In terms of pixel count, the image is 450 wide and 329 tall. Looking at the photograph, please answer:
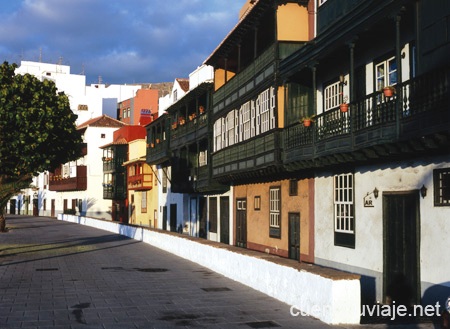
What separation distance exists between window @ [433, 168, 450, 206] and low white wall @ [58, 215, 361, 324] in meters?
3.63

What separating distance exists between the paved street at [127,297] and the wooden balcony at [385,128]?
464 cm

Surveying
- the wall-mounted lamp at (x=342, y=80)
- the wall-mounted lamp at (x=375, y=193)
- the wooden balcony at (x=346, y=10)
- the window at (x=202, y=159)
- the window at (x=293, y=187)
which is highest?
the wooden balcony at (x=346, y=10)

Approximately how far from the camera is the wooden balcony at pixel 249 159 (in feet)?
71.9

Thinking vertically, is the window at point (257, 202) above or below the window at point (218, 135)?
below

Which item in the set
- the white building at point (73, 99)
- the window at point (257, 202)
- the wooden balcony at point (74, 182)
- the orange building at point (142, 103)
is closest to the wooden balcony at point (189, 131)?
the window at point (257, 202)

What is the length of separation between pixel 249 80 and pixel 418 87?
1273 cm

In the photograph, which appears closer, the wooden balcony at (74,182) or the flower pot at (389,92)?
the flower pot at (389,92)

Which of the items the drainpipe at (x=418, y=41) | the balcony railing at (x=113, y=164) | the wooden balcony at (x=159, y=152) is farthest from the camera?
the balcony railing at (x=113, y=164)

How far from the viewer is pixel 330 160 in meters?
17.8

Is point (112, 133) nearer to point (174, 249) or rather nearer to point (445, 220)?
point (174, 249)

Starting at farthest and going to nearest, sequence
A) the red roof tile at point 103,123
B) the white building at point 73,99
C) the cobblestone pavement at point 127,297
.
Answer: the white building at point 73,99, the red roof tile at point 103,123, the cobblestone pavement at point 127,297

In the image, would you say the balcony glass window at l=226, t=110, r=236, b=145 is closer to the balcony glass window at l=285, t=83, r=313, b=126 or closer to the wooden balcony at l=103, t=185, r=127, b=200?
the balcony glass window at l=285, t=83, r=313, b=126

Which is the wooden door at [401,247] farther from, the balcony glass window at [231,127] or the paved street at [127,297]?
the balcony glass window at [231,127]

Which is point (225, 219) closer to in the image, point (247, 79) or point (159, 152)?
point (247, 79)
